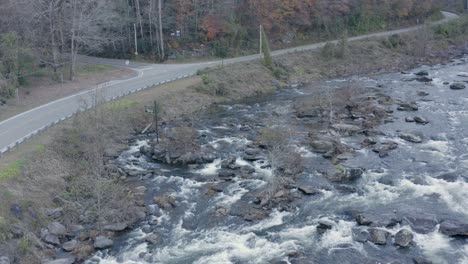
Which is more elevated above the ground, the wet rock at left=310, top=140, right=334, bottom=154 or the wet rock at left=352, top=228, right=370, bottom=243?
the wet rock at left=310, top=140, right=334, bottom=154

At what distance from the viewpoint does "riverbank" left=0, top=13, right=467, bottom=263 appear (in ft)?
107

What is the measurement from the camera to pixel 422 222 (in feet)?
107

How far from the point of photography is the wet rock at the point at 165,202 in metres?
36.1

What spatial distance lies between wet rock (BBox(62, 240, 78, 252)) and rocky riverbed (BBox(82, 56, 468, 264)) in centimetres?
140

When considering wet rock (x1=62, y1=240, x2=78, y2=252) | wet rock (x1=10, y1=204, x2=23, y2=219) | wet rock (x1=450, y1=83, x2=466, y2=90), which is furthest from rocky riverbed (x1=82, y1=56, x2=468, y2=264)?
wet rock (x1=10, y1=204, x2=23, y2=219)

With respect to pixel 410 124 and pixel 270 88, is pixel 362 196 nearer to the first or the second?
pixel 410 124

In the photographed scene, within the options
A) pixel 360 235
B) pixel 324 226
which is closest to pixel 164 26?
pixel 324 226

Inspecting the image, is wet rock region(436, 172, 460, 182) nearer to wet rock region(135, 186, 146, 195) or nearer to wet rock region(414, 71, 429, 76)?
wet rock region(135, 186, 146, 195)

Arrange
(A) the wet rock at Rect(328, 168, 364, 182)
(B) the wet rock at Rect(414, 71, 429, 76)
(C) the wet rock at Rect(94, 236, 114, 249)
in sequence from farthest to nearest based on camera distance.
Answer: (B) the wet rock at Rect(414, 71, 429, 76) < (A) the wet rock at Rect(328, 168, 364, 182) < (C) the wet rock at Rect(94, 236, 114, 249)

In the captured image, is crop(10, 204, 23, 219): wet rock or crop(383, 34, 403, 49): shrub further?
crop(383, 34, 403, 49): shrub

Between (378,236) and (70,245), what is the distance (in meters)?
18.2

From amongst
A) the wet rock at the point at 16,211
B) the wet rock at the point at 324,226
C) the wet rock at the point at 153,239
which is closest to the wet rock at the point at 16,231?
the wet rock at the point at 16,211

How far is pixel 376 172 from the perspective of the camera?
39.7 meters

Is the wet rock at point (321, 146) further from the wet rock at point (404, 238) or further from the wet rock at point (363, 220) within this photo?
the wet rock at point (404, 238)
